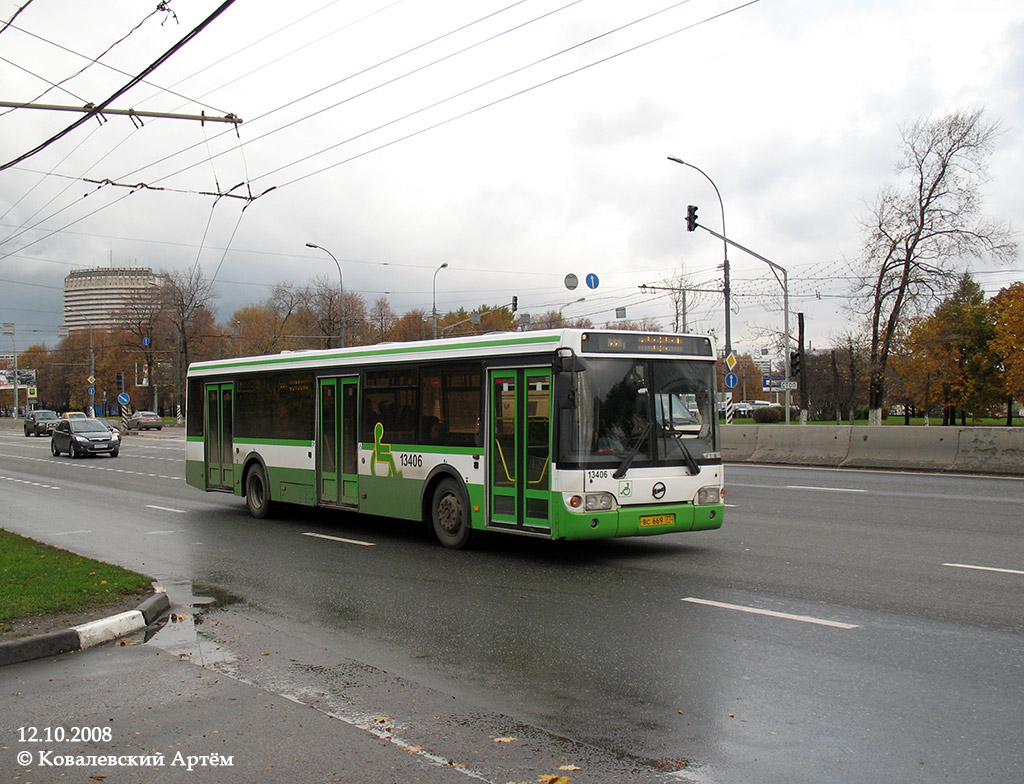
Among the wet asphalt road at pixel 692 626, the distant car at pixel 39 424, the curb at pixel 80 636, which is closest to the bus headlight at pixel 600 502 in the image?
the wet asphalt road at pixel 692 626

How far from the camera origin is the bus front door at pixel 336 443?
1372 centimetres

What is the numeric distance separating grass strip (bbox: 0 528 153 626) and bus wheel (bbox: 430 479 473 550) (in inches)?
149

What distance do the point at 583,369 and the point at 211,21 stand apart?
17.7 feet

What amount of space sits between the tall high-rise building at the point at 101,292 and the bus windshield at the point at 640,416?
86611mm

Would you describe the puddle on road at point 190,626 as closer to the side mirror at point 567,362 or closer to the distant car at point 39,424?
the side mirror at point 567,362

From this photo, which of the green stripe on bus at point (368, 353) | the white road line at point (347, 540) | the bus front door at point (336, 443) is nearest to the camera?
the green stripe on bus at point (368, 353)

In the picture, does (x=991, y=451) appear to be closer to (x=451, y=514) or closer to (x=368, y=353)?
(x=451, y=514)

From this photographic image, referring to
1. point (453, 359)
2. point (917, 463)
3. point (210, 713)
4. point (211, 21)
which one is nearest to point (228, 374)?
point (453, 359)

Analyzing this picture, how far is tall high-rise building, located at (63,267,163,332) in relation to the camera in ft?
315

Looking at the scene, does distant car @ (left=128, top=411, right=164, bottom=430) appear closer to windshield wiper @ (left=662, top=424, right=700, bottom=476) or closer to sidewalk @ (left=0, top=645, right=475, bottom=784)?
windshield wiper @ (left=662, top=424, right=700, bottom=476)

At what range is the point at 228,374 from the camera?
1686cm

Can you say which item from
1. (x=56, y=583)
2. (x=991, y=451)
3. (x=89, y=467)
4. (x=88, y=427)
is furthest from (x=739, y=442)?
(x=88, y=427)

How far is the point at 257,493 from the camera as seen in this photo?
53.1 ft

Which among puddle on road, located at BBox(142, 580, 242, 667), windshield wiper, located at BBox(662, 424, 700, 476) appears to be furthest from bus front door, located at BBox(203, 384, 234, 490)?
windshield wiper, located at BBox(662, 424, 700, 476)
